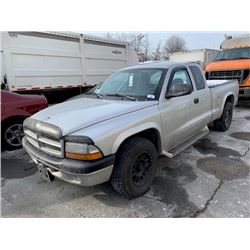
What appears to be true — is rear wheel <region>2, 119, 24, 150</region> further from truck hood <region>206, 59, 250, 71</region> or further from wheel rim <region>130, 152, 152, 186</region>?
truck hood <region>206, 59, 250, 71</region>

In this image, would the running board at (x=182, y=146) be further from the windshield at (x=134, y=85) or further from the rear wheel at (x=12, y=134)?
the rear wheel at (x=12, y=134)

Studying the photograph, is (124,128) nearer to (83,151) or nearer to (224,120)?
(83,151)

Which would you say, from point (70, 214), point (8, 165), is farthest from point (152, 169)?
point (8, 165)

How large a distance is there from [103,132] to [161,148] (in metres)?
1.18

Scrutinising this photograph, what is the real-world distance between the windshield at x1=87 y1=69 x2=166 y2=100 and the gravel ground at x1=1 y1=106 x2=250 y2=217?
1.33 meters

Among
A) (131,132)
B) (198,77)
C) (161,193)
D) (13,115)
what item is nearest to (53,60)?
(13,115)

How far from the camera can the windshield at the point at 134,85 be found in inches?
126

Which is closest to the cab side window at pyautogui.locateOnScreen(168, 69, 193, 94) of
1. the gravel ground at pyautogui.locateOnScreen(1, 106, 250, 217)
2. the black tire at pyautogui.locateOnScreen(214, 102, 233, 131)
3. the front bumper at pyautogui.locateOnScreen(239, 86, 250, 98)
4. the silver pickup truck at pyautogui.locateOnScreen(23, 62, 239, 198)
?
the silver pickup truck at pyautogui.locateOnScreen(23, 62, 239, 198)

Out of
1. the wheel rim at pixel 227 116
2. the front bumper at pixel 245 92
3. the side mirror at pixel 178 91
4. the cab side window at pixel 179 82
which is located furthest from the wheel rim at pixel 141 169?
the front bumper at pixel 245 92

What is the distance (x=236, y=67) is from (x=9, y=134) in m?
7.79

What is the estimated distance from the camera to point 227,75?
816 centimetres

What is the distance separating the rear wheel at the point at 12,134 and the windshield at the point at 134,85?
2058 millimetres

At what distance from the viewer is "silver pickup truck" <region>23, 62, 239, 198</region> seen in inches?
90.7

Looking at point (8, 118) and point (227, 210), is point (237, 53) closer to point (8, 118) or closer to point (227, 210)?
point (227, 210)
